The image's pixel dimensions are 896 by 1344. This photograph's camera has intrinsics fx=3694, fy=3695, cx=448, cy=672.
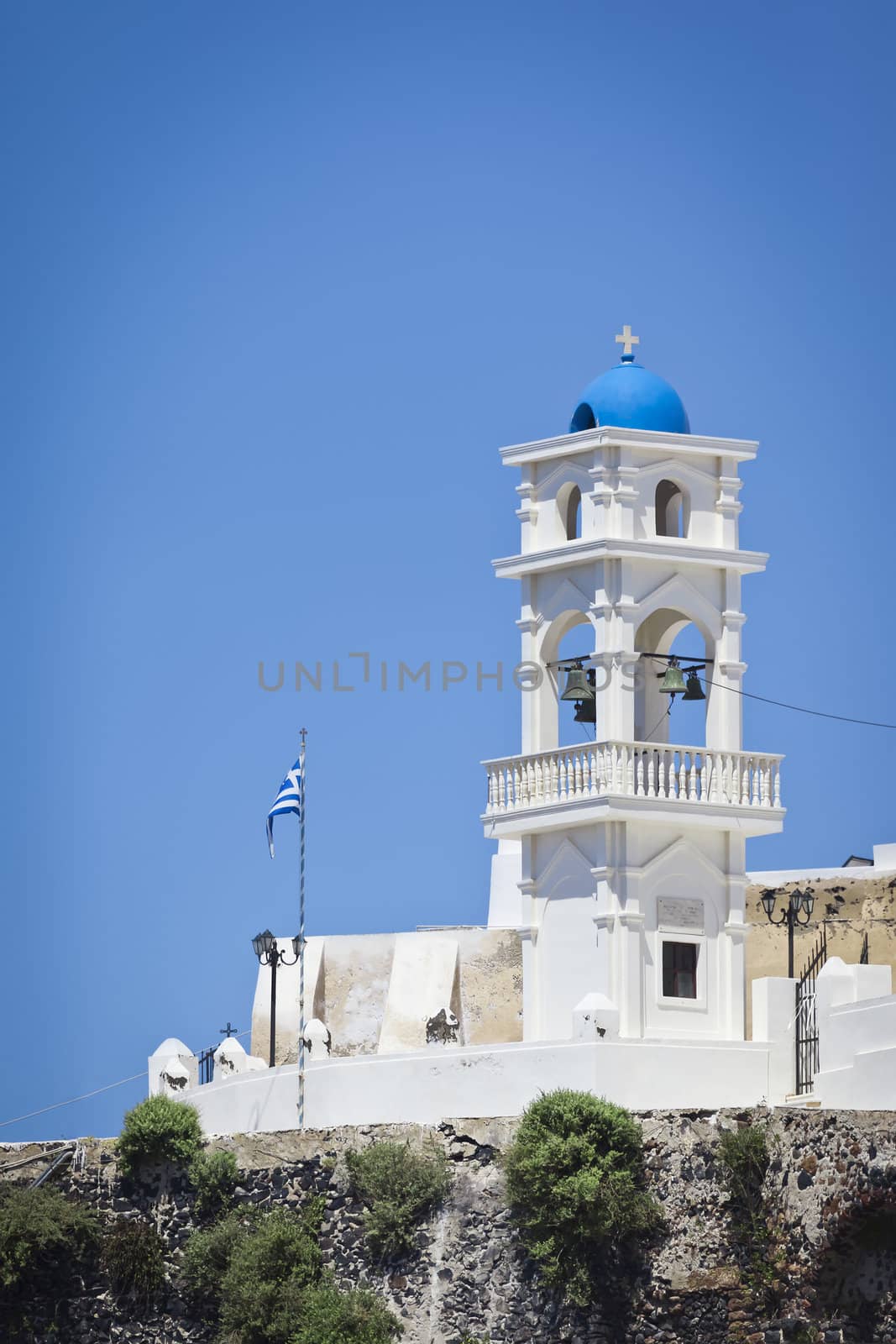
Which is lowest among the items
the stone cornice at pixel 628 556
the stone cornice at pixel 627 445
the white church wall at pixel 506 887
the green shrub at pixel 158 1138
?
the green shrub at pixel 158 1138

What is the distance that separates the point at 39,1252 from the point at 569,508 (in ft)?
43.2

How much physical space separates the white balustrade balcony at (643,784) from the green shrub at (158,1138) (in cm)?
621

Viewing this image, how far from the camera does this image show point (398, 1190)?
Result: 4903cm

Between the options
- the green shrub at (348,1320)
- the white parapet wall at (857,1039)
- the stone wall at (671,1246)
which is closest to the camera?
the stone wall at (671,1246)

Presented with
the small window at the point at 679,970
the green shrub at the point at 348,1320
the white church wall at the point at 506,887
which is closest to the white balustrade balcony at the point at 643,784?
the small window at the point at 679,970

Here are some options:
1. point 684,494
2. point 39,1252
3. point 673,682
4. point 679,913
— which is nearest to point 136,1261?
point 39,1252

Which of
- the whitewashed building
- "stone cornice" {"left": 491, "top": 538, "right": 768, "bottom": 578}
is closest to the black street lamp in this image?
the whitewashed building

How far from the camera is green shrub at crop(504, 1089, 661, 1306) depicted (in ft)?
154

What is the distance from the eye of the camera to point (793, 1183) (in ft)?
152

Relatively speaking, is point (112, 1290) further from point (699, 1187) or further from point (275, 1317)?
point (699, 1187)

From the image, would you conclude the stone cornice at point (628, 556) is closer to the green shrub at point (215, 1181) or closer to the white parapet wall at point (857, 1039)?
the white parapet wall at point (857, 1039)

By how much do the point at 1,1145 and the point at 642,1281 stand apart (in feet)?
38.7

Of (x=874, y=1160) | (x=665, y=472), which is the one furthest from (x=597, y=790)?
(x=874, y=1160)

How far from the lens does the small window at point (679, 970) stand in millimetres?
52031
